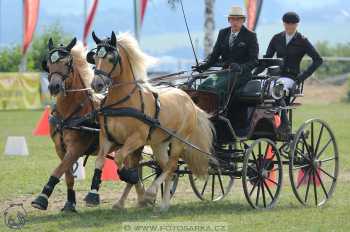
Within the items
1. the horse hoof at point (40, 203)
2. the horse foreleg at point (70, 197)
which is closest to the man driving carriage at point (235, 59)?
the horse foreleg at point (70, 197)

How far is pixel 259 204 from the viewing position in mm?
11648

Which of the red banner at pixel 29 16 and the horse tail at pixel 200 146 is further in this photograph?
the red banner at pixel 29 16

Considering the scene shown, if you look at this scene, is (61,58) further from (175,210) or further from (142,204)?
(175,210)

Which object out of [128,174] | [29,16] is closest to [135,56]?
[128,174]

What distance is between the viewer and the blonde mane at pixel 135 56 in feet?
34.7

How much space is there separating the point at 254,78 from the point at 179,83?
36.5 inches

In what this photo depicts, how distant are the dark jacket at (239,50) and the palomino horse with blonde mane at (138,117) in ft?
2.62

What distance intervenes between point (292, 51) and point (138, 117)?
2570 millimetres

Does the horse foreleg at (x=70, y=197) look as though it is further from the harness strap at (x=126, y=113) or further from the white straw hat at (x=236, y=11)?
the white straw hat at (x=236, y=11)

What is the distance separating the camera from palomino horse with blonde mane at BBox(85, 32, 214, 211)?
33.7 feet

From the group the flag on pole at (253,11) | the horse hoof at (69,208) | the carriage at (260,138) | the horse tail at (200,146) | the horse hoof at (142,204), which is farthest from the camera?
the flag on pole at (253,11)

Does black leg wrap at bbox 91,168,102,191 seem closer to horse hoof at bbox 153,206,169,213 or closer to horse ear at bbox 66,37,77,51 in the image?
horse hoof at bbox 153,206,169,213

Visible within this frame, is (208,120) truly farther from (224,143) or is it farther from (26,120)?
(26,120)

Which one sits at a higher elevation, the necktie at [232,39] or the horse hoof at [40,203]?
the necktie at [232,39]
